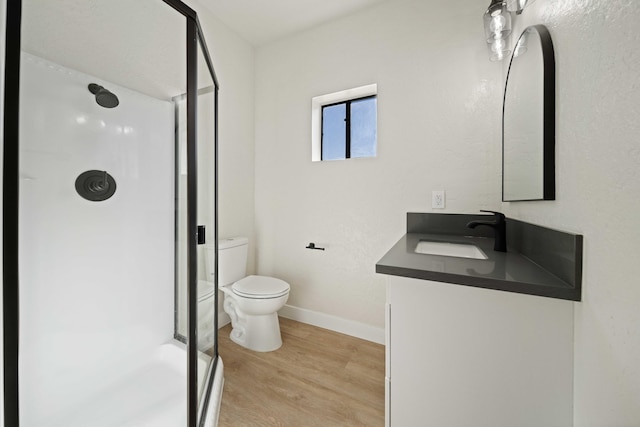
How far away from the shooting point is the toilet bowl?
1.69m

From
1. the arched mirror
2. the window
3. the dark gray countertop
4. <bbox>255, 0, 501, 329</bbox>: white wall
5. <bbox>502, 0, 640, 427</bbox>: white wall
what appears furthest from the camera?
the window

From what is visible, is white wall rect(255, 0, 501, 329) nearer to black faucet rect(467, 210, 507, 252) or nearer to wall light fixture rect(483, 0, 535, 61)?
wall light fixture rect(483, 0, 535, 61)

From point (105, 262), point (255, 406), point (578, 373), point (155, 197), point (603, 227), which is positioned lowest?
point (255, 406)

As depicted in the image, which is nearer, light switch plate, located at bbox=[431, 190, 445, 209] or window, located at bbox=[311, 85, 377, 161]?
light switch plate, located at bbox=[431, 190, 445, 209]

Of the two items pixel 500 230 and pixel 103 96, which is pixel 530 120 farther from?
pixel 103 96

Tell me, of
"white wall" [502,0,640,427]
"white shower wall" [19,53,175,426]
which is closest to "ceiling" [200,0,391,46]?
"white shower wall" [19,53,175,426]

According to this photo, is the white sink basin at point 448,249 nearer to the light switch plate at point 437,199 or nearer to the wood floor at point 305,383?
the light switch plate at point 437,199

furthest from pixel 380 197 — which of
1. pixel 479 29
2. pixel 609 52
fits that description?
pixel 609 52

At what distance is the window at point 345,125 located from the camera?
2.02 m

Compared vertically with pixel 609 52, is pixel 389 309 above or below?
below

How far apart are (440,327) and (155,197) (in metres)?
1.61

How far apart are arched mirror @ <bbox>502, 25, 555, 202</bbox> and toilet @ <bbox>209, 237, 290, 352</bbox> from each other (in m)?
1.54

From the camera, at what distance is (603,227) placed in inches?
21.9

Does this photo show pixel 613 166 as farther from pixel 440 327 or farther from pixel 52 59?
pixel 52 59
